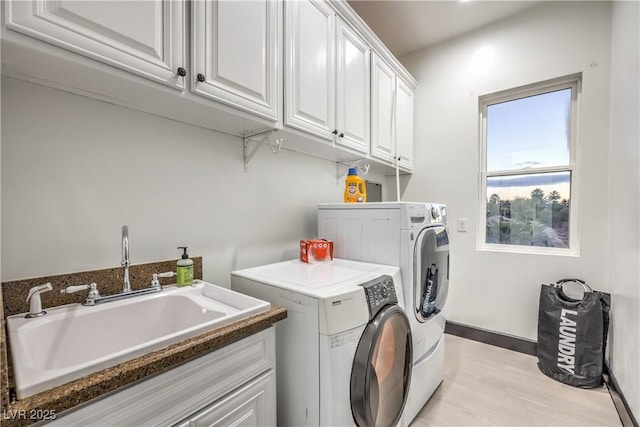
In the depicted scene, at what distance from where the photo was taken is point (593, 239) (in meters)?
2.06

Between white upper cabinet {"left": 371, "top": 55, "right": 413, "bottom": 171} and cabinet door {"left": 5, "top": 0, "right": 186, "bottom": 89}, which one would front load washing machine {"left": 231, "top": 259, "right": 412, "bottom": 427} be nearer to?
cabinet door {"left": 5, "top": 0, "right": 186, "bottom": 89}

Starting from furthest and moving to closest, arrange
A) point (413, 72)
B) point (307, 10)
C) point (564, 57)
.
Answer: point (413, 72) < point (564, 57) < point (307, 10)

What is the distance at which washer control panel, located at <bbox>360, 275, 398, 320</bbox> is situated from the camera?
1152 millimetres

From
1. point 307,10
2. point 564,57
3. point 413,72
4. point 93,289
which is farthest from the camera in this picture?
point 413,72

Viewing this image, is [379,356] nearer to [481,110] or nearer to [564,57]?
[481,110]

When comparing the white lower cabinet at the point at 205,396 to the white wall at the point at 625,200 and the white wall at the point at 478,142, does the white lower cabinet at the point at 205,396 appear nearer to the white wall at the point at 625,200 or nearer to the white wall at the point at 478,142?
the white wall at the point at 625,200

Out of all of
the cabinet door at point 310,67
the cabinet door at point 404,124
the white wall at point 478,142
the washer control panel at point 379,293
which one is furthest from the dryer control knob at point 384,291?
the white wall at point 478,142

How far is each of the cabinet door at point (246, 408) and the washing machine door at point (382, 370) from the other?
321 mm

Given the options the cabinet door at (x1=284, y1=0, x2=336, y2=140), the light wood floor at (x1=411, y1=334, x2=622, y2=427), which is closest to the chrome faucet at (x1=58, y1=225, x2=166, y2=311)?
the cabinet door at (x1=284, y1=0, x2=336, y2=140)

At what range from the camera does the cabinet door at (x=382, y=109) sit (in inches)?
83.1

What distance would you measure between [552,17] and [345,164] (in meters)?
2.03

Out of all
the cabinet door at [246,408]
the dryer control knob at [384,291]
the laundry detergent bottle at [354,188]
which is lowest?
the cabinet door at [246,408]

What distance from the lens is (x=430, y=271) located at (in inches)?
63.2

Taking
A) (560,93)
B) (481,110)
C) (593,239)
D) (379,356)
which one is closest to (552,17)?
(560,93)
